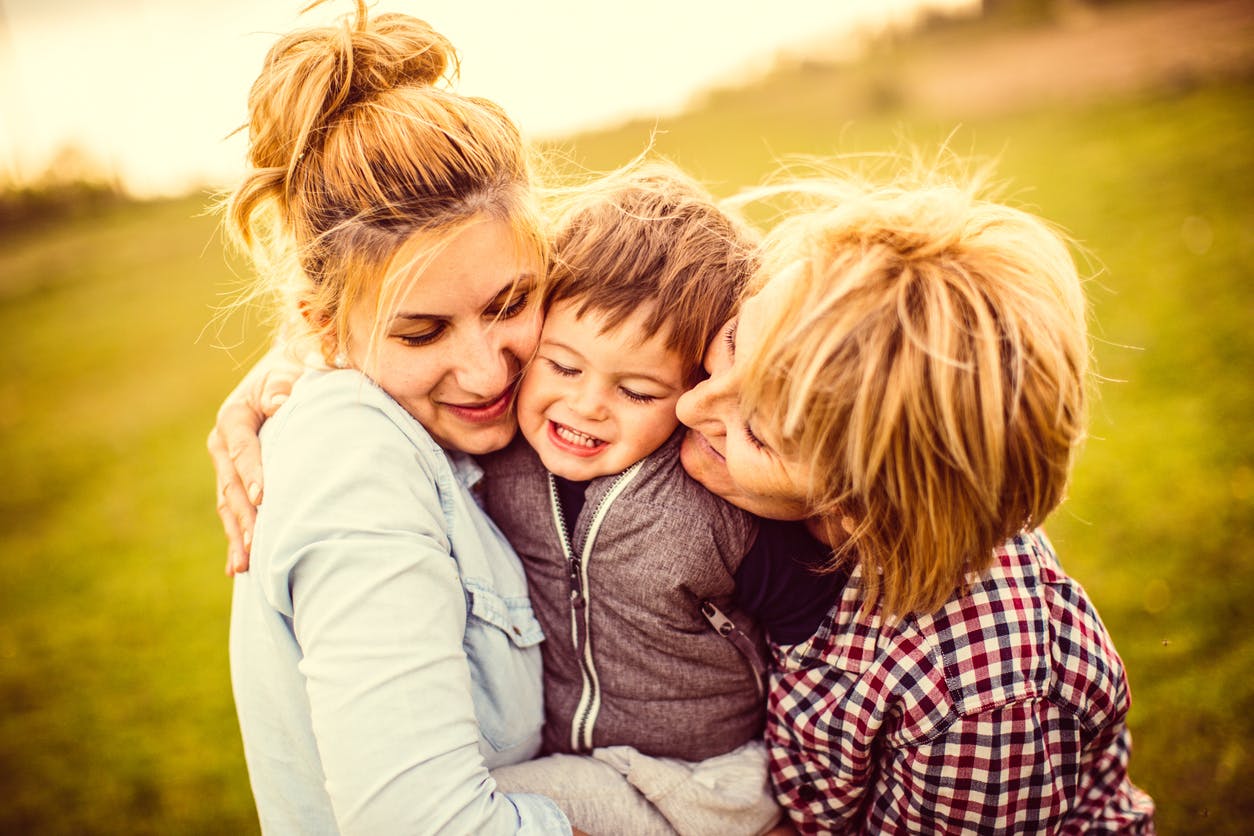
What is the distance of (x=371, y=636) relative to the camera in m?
1.64

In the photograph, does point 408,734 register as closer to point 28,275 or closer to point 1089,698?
point 1089,698

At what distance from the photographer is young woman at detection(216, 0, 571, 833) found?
166 centimetres

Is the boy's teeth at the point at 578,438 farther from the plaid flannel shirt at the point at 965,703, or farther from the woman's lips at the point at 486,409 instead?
the plaid flannel shirt at the point at 965,703

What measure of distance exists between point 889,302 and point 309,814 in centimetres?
177

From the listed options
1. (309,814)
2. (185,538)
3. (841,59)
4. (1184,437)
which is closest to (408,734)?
(309,814)

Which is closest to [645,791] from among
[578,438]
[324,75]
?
[578,438]

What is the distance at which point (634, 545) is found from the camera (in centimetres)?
207

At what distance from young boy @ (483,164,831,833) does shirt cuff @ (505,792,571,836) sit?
129mm

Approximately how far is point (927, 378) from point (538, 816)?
127 centimetres

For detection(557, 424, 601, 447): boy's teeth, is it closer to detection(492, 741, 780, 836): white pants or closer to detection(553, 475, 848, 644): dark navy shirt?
detection(553, 475, 848, 644): dark navy shirt

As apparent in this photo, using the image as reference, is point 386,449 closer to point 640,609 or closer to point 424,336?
point 424,336

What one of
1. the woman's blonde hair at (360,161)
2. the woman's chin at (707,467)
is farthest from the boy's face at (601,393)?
the woman's blonde hair at (360,161)

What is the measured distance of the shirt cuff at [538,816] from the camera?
1.83 meters

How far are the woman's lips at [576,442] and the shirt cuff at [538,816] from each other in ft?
2.70
